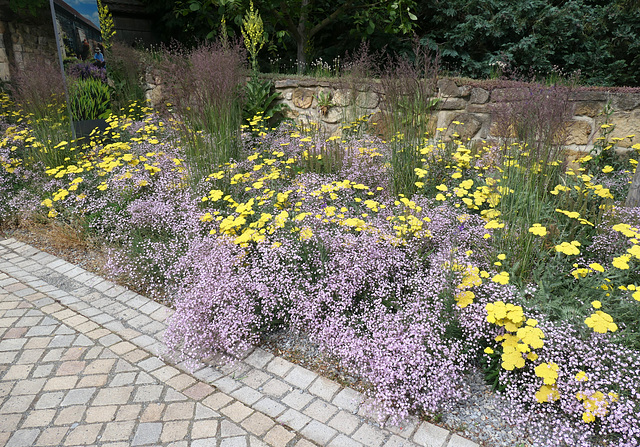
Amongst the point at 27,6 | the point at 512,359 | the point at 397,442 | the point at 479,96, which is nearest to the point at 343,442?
the point at 397,442

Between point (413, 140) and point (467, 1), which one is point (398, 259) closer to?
point (413, 140)

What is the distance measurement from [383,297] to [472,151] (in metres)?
2.59

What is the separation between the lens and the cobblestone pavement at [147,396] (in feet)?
6.56

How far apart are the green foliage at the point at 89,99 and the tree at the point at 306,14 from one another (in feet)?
6.59

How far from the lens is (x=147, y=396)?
226 centimetres

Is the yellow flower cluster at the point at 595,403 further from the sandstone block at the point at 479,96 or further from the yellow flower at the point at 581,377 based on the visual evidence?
the sandstone block at the point at 479,96

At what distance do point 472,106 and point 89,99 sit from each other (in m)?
5.50

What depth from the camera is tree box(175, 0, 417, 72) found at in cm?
685

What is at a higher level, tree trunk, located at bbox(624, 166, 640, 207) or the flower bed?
tree trunk, located at bbox(624, 166, 640, 207)

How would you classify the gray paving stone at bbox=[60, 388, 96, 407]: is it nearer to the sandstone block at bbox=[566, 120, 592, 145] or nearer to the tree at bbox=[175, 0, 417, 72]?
the sandstone block at bbox=[566, 120, 592, 145]

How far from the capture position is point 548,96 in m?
2.93

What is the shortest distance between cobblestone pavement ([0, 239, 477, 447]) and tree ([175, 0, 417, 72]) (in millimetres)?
5594

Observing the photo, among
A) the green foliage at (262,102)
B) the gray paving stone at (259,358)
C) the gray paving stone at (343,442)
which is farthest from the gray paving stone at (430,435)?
the green foliage at (262,102)

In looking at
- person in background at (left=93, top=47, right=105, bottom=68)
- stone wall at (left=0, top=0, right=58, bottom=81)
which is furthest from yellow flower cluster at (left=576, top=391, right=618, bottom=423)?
person in background at (left=93, top=47, right=105, bottom=68)
